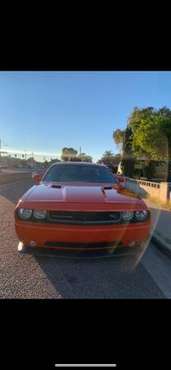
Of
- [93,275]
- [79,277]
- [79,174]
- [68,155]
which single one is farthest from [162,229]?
[68,155]

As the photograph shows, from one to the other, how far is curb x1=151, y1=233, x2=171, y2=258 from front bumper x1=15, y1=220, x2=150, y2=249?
3.76ft

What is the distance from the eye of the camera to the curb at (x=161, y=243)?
16.4ft

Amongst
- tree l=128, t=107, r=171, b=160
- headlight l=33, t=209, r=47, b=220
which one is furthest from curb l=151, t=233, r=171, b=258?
tree l=128, t=107, r=171, b=160

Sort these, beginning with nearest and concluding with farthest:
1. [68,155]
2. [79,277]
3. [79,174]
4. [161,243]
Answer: [79,277]
[161,243]
[79,174]
[68,155]

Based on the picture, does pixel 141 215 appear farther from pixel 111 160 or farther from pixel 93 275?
pixel 111 160

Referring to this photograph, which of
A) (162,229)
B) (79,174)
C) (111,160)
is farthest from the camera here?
(111,160)

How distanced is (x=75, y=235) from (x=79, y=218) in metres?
0.20

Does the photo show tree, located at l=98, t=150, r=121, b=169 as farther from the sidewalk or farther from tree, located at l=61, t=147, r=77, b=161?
the sidewalk

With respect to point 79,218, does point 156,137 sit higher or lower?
higher

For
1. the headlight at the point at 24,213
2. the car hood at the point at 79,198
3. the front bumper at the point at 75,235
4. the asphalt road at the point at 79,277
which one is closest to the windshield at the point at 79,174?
the car hood at the point at 79,198

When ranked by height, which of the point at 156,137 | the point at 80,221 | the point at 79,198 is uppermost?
the point at 156,137

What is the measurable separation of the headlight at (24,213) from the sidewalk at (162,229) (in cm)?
205

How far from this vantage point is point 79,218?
4.00 meters
